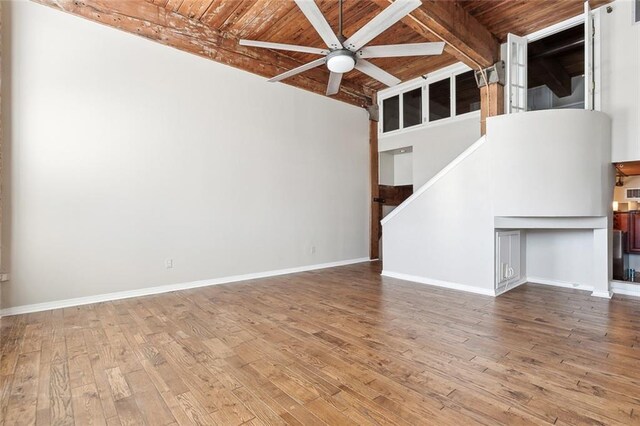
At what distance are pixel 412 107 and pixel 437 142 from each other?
3.50ft

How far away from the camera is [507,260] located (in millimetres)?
4449

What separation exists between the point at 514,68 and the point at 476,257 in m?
3.02

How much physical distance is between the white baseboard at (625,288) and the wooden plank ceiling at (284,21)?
11.7 ft

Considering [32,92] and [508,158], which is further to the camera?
[508,158]

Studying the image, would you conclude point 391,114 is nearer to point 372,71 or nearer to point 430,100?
point 430,100

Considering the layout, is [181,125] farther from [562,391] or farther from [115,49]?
[562,391]

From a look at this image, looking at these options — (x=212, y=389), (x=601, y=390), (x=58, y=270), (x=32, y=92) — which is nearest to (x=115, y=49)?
(x=32, y=92)

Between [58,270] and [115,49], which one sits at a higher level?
[115,49]

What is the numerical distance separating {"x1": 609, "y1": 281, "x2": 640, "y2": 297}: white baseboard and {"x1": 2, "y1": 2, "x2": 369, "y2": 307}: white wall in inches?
173

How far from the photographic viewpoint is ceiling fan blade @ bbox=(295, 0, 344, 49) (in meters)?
2.63

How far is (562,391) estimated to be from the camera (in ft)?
6.39

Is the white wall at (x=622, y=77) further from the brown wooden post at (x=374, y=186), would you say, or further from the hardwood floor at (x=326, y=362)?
the brown wooden post at (x=374, y=186)

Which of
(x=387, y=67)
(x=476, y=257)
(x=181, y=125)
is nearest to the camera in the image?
(x=476, y=257)

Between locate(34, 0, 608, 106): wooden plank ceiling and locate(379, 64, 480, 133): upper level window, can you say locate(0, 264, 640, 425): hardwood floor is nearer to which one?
locate(34, 0, 608, 106): wooden plank ceiling
